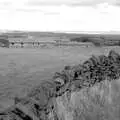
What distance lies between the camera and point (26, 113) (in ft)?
17.4

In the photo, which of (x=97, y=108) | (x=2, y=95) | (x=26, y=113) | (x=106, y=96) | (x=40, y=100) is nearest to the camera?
(x=26, y=113)

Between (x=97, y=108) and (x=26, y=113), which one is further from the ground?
(x=26, y=113)

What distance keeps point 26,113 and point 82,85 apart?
12.0 ft

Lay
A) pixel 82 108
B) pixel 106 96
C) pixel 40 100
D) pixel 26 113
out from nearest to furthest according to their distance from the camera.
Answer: pixel 26 113 → pixel 40 100 → pixel 82 108 → pixel 106 96

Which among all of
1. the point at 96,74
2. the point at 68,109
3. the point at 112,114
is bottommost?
the point at 112,114

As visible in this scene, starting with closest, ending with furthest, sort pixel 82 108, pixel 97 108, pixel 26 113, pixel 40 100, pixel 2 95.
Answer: pixel 26 113 < pixel 40 100 < pixel 2 95 < pixel 82 108 < pixel 97 108

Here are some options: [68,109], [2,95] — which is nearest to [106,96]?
[68,109]

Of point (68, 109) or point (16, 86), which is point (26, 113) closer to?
point (68, 109)

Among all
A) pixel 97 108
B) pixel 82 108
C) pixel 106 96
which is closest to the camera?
pixel 82 108

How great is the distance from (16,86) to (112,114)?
360cm

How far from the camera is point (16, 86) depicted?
8.59 metres

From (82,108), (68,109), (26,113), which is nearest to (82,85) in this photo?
(82,108)

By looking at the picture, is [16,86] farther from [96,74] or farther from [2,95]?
[96,74]

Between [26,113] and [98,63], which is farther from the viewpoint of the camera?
[98,63]
